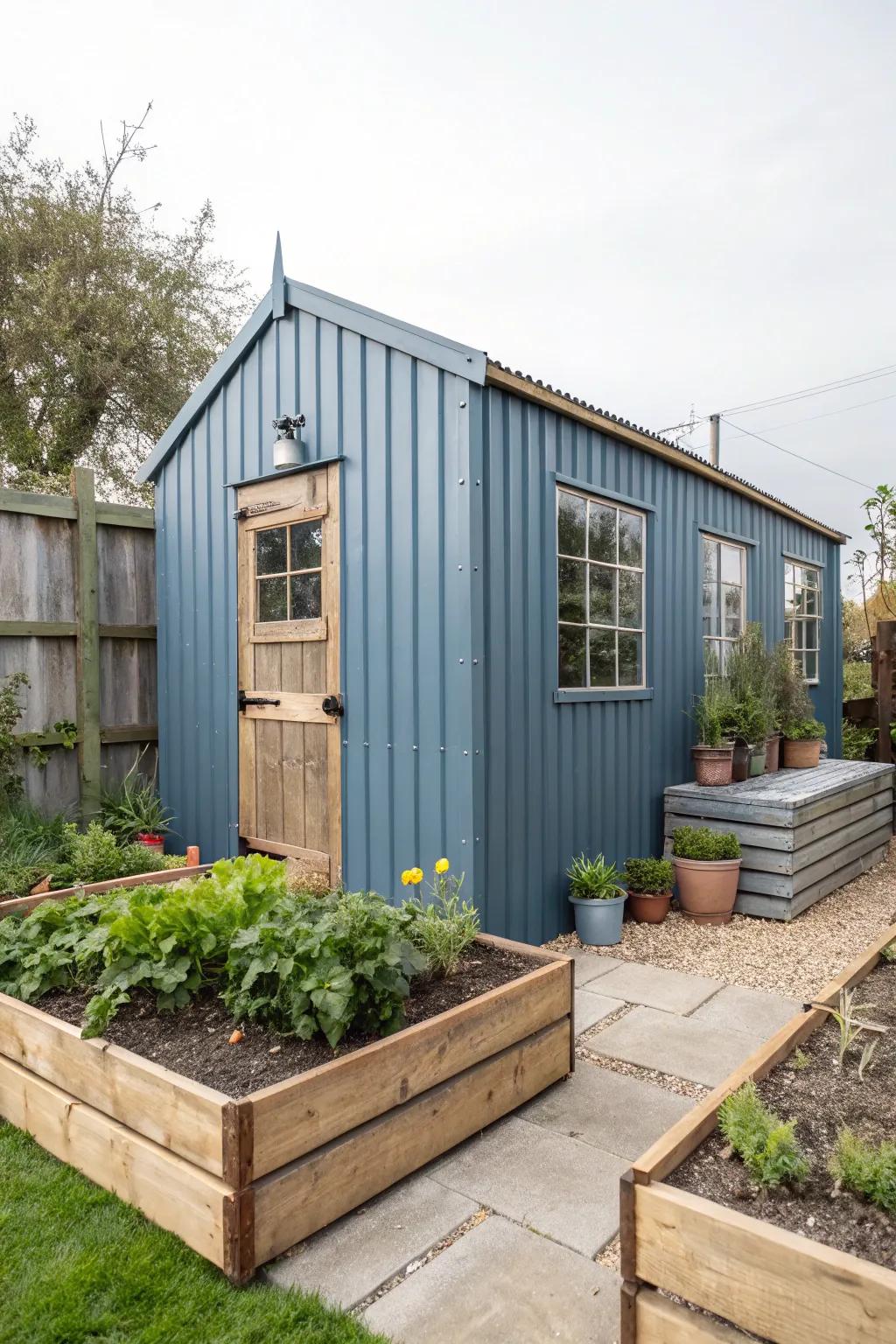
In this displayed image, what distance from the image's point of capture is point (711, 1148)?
5.59ft

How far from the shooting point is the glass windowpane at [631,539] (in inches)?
195

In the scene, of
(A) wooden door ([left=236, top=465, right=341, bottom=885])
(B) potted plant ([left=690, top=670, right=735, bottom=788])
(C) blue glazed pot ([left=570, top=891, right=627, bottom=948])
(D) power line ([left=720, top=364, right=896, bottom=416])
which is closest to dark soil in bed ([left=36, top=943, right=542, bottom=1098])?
(C) blue glazed pot ([left=570, top=891, right=627, bottom=948])

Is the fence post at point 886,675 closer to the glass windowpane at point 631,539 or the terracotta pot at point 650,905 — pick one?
the glass windowpane at point 631,539

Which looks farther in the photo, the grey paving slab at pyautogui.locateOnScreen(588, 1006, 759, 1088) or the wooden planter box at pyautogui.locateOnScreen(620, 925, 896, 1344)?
the grey paving slab at pyautogui.locateOnScreen(588, 1006, 759, 1088)

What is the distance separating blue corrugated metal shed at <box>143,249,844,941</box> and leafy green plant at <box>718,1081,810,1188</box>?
205 cm

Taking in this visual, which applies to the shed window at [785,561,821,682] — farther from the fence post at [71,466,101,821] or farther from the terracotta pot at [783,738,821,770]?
the fence post at [71,466,101,821]

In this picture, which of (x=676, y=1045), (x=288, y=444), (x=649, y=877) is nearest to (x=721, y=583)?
(x=649, y=877)

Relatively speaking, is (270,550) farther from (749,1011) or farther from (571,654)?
(749,1011)

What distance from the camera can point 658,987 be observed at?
3621 mm

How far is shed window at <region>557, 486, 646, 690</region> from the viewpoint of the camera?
4.45 metres

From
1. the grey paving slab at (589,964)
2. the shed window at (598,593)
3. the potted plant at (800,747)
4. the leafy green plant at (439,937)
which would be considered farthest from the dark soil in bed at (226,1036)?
the potted plant at (800,747)

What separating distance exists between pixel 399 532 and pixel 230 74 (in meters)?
6.44

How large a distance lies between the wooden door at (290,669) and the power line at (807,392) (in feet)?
52.0

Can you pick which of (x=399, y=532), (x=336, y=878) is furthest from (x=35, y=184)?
(x=336, y=878)
